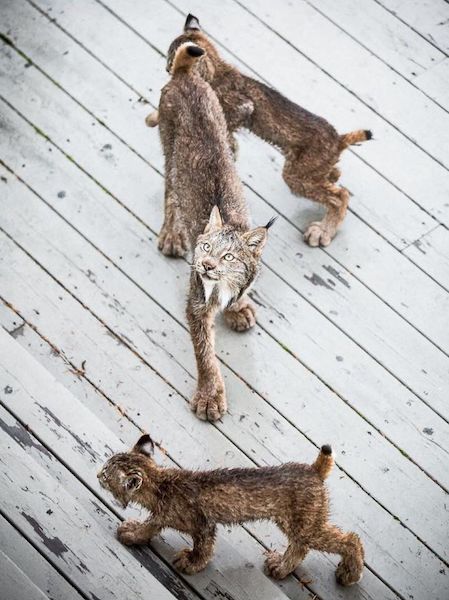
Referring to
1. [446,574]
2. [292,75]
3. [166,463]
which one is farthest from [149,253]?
[446,574]

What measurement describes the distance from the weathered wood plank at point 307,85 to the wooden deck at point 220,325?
1cm

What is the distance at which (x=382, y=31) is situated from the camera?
17.7ft

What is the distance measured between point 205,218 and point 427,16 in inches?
94.9

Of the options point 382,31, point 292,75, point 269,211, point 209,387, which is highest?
point 382,31

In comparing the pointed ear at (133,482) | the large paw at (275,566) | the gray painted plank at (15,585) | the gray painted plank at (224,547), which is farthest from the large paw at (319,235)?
the gray painted plank at (15,585)

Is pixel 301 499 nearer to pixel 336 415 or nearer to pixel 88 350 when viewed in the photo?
pixel 336 415

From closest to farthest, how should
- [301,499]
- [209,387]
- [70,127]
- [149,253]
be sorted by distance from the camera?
[301,499] → [209,387] → [149,253] → [70,127]

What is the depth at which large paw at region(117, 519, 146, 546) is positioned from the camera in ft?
11.0

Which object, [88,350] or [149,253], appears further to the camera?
[149,253]

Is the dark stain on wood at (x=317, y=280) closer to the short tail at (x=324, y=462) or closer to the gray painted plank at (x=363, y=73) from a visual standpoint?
the gray painted plank at (x=363, y=73)

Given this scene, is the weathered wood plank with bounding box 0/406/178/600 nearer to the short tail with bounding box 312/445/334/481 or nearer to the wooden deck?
the wooden deck

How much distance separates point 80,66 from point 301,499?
307 cm

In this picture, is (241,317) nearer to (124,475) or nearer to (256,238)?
(256,238)

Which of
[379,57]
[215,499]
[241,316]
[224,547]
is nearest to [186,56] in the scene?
[241,316]
